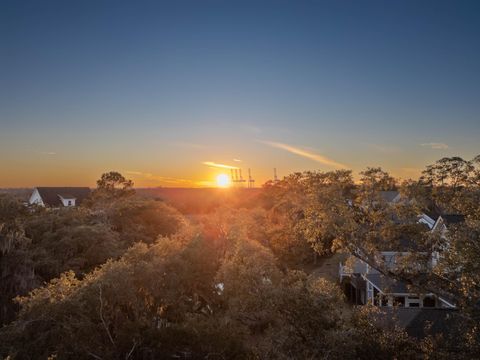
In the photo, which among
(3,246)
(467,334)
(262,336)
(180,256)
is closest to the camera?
(467,334)

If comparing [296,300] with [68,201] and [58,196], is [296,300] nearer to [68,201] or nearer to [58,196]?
[68,201]

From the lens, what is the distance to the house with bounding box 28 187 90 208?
63303 mm

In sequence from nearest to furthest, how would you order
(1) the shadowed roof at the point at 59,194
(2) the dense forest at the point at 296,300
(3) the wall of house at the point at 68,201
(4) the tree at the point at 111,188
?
(2) the dense forest at the point at 296,300
(4) the tree at the point at 111,188
(1) the shadowed roof at the point at 59,194
(3) the wall of house at the point at 68,201

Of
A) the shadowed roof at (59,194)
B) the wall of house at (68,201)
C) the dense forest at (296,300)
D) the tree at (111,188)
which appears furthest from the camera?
the wall of house at (68,201)

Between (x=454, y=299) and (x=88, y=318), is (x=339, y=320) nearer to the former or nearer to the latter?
(x=454, y=299)

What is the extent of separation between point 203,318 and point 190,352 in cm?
191

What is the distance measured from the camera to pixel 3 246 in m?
20.7

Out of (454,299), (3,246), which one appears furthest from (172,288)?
(3,246)

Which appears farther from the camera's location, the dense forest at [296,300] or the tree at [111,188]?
the tree at [111,188]

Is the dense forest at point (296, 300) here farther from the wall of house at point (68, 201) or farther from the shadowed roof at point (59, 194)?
the wall of house at point (68, 201)

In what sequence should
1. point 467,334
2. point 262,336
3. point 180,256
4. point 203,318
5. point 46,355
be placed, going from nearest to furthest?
point 467,334, point 46,355, point 262,336, point 203,318, point 180,256

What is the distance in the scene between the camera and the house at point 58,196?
2492 inches

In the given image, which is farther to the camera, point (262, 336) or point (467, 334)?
point (262, 336)

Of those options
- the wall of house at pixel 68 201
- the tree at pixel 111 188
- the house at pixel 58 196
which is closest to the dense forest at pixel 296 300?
the tree at pixel 111 188
